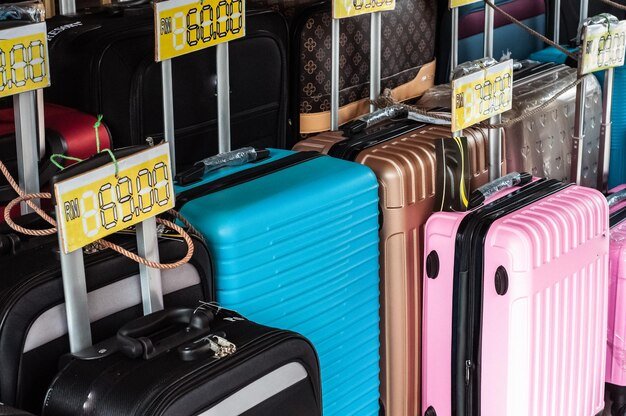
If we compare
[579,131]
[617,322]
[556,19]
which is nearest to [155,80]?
[579,131]

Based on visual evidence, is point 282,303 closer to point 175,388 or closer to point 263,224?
point 263,224

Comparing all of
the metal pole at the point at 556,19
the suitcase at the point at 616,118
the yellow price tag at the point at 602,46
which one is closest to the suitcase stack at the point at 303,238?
the yellow price tag at the point at 602,46

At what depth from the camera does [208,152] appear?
1.95 metres

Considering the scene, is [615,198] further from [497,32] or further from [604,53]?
[497,32]

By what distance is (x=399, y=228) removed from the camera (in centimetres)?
185

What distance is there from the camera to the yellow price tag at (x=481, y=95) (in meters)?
1.87

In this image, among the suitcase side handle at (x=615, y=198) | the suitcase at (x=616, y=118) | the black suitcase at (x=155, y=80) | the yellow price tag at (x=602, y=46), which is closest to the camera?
the black suitcase at (x=155, y=80)

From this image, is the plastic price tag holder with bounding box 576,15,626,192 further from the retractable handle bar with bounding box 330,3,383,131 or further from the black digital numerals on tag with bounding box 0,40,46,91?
the black digital numerals on tag with bounding box 0,40,46,91

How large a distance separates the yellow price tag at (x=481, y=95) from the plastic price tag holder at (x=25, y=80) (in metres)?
0.73

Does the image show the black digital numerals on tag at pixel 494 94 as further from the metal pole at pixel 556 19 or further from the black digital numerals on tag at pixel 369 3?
the metal pole at pixel 556 19

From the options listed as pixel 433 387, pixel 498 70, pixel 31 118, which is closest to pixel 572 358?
pixel 433 387

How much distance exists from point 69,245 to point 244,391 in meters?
0.28

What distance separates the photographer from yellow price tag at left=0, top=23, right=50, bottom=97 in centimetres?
148

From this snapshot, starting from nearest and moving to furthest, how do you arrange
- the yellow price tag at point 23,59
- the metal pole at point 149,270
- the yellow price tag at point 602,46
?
the metal pole at point 149,270 → the yellow price tag at point 23,59 → the yellow price tag at point 602,46
